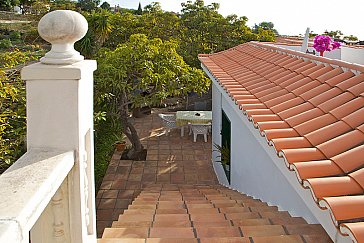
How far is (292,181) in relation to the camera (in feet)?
9.89

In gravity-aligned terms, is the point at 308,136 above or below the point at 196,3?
below

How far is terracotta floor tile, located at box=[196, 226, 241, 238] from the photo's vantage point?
3.38m

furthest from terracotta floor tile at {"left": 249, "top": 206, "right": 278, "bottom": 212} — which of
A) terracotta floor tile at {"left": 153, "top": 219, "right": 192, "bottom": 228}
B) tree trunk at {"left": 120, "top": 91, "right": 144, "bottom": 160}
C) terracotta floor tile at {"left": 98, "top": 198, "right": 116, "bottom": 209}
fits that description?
tree trunk at {"left": 120, "top": 91, "right": 144, "bottom": 160}

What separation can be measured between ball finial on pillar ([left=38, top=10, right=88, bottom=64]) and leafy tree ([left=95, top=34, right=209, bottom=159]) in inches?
319

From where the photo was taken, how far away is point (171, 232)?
3.52 m

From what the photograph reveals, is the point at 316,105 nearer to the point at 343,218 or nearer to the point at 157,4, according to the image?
the point at 343,218

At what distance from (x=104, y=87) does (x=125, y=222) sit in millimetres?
7219

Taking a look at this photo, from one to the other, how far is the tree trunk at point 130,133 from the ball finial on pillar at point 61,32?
9543 mm

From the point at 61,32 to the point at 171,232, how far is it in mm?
2139

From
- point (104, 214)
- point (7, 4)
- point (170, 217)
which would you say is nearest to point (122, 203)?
point (104, 214)

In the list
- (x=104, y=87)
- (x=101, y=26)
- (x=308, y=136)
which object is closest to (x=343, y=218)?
(x=308, y=136)

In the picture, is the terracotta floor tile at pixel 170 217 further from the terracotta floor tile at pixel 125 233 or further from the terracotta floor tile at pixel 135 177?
the terracotta floor tile at pixel 135 177

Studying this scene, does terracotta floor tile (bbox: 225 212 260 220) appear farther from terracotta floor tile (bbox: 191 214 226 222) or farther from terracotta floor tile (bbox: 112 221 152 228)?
terracotta floor tile (bbox: 112 221 152 228)

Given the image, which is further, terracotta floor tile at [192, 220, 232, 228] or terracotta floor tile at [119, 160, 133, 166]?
terracotta floor tile at [119, 160, 133, 166]
